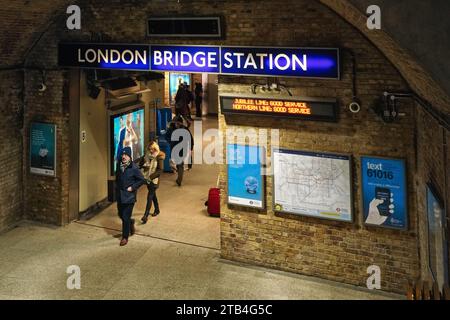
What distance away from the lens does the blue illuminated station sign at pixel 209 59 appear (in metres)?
6.16

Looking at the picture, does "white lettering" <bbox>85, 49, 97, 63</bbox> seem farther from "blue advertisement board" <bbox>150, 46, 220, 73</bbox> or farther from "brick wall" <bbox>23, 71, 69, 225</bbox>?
"blue advertisement board" <bbox>150, 46, 220, 73</bbox>

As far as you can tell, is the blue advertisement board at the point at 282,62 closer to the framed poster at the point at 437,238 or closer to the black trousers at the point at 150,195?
the framed poster at the point at 437,238

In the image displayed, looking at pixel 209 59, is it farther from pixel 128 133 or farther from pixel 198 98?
pixel 198 98

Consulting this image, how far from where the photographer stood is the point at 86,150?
31.9ft

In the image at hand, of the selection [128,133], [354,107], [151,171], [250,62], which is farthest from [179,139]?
[354,107]

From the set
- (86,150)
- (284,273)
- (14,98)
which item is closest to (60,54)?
(14,98)

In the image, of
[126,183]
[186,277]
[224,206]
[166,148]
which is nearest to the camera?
[186,277]

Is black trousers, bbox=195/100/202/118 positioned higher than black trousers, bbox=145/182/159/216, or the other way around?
black trousers, bbox=195/100/202/118

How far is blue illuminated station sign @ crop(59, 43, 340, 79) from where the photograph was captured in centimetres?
616

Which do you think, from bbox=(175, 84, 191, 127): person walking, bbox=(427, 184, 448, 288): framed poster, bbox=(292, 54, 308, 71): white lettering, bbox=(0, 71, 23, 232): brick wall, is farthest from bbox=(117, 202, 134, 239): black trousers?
bbox=(175, 84, 191, 127): person walking

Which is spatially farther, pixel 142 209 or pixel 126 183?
pixel 142 209

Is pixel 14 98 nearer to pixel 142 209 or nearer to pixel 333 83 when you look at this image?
pixel 142 209

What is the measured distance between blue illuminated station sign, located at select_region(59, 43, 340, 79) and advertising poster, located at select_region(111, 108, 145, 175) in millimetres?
2968

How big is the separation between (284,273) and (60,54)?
5.69 metres
